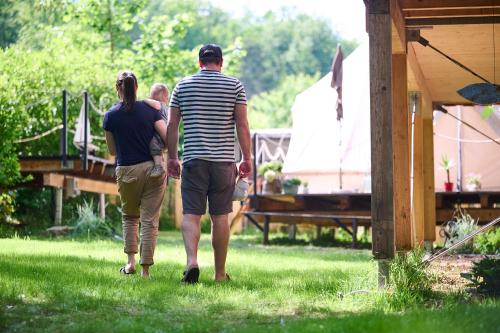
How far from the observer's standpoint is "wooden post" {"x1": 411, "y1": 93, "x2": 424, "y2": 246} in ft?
39.5

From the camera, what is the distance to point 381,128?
7.23m

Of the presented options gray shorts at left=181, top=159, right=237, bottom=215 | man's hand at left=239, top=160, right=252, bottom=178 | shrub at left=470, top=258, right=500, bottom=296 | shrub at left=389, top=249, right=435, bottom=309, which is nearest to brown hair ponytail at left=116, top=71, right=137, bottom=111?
gray shorts at left=181, top=159, right=237, bottom=215

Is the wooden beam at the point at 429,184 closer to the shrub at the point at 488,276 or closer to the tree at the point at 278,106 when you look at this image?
the shrub at the point at 488,276

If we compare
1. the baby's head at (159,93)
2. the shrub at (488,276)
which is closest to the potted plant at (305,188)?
the baby's head at (159,93)

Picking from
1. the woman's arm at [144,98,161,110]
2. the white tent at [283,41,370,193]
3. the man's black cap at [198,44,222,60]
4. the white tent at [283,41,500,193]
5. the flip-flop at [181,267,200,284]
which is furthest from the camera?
the white tent at [283,41,370,193]

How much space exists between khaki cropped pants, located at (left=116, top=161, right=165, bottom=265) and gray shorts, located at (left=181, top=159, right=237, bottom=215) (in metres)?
0.55

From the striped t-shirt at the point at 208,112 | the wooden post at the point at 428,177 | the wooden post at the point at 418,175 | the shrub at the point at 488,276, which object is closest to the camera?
the shrub at the point at 488,276

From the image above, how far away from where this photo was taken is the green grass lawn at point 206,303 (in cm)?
552

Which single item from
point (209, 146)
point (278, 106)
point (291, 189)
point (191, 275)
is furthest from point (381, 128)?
point (278, 106)

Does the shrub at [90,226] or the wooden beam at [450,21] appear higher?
the wooden beam at [450,21]

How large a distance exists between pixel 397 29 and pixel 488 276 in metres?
2.58

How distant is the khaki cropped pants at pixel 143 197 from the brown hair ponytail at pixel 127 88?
0.51 metres

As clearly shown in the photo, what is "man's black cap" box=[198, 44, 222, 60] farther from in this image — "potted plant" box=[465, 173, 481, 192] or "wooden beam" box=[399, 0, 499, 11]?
"potted plant" box=[465, 173, 481, 192]

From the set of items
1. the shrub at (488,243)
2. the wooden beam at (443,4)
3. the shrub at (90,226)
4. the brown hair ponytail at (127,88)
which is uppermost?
the wooden beam at (443,4)
